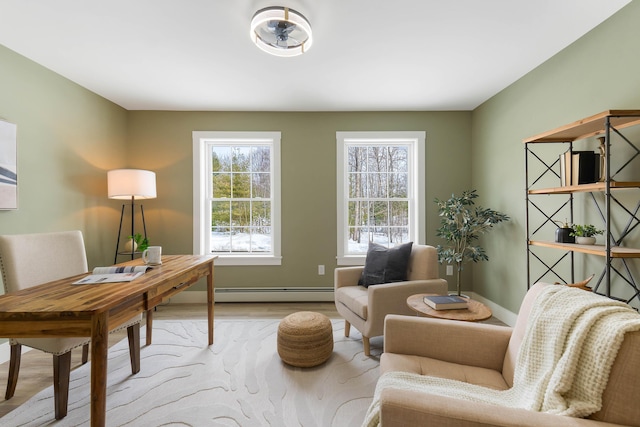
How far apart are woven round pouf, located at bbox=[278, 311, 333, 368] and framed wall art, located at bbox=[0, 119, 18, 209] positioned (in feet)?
8.04

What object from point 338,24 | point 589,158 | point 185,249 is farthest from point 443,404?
point 185,249

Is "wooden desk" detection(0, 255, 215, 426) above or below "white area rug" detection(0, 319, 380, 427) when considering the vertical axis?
above

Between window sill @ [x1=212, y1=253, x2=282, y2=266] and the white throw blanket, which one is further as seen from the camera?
window sill @ [x1=212, y1=253, x2=282, y2=266]

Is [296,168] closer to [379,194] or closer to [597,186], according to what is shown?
[379,194]

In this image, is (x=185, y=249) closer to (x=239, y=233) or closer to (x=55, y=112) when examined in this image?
(x=239, y=233)

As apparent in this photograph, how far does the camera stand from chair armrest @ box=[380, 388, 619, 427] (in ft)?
2.58

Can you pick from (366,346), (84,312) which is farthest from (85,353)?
(366,346)

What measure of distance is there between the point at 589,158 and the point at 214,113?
3.81 metres

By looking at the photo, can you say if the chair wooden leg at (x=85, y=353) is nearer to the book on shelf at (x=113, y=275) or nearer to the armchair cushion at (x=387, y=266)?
the book on shelf at (x=113, y=275)

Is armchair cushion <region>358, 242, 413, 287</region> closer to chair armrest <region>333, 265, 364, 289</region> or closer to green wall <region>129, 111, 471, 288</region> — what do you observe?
chair armrest <region>333, 265, 364, 289</region>

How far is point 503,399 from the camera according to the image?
43.1 inches

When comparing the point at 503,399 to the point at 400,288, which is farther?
the point at 400,288

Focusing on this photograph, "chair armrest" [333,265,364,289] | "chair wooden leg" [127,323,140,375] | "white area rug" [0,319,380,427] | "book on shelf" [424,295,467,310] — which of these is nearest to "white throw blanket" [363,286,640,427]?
"book on shelf" [424,295,467,310]

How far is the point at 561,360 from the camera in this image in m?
0.93
